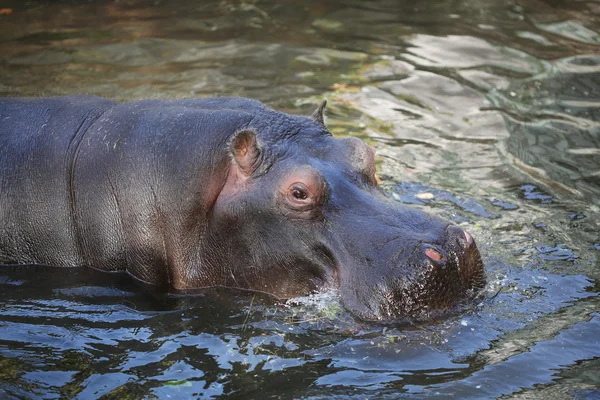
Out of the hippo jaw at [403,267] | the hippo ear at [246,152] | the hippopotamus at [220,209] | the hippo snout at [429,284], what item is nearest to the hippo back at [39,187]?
the hippopotamus at [220,209]

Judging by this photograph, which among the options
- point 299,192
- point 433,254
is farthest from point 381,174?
point 433,254

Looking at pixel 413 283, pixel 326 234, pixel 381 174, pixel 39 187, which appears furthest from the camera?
pixel 381 174

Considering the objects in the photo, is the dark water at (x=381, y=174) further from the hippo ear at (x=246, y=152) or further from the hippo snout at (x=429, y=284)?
the hippo ear at (x=246, y=152)

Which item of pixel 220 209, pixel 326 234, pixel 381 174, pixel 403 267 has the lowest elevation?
pixel 381 174

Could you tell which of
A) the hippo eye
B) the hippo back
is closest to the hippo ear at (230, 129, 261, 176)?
the hippo eye

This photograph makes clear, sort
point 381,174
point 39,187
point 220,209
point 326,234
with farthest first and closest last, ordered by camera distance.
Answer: point 381,174 → point 39,187 → point 220,209 → point 326,234

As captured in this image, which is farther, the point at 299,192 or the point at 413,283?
the point at 299,192

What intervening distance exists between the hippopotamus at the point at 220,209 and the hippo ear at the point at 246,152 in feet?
0.03

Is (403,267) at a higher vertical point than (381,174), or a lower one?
higher

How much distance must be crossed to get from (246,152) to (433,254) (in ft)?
5.15

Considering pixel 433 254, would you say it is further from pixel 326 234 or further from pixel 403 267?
pixel 326 234

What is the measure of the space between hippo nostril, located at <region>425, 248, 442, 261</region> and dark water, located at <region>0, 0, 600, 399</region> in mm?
439

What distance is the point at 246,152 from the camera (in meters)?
5.89

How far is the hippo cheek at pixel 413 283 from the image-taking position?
5.21 meters
